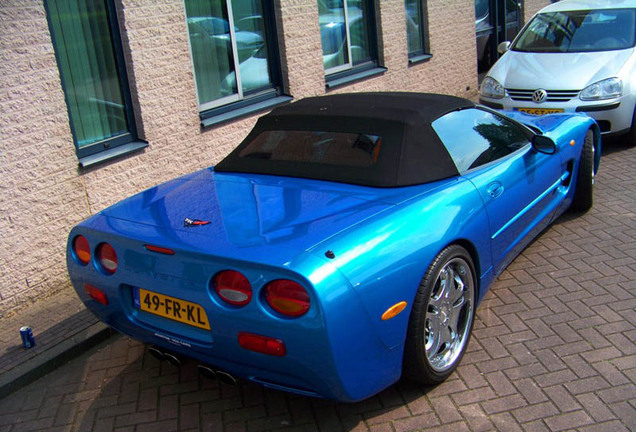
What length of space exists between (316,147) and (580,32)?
236 inches

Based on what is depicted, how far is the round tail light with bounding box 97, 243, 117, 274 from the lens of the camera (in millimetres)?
3580

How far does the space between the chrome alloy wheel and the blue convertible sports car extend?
0.01m

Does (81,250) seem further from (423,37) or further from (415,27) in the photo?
(423,37)

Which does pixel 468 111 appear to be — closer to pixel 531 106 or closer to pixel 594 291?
pixel 594 291

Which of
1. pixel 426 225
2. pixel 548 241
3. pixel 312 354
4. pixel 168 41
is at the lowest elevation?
pixel 548 241

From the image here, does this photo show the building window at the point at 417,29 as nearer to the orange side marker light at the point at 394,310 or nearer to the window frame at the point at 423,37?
the window frame at the point at 423,37

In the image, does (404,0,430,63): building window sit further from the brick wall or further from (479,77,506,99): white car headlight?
the brick wall

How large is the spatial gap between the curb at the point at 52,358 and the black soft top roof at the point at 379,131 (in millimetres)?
1328

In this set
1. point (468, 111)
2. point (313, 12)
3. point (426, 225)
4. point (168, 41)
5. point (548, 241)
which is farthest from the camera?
point (313, 12)

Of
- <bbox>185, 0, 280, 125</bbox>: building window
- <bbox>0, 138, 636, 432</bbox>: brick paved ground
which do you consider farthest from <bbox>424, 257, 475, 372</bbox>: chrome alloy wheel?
<bbox>185, 0, 280, 125</bbox>: building window

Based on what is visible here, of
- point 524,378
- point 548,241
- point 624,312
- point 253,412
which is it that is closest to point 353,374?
point 253,412

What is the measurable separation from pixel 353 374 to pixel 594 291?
92.8 inches

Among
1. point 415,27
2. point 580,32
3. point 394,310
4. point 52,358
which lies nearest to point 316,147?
point 394,310

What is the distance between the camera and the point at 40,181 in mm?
5199
